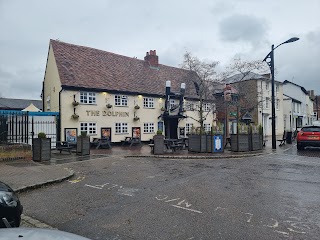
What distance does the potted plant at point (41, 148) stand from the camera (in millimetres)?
13219

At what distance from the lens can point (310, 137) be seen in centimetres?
1688

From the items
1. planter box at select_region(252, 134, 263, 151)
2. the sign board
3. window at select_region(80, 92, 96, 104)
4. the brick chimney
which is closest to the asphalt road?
the sign board

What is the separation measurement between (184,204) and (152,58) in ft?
90.1

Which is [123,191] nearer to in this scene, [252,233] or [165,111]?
[252,233]

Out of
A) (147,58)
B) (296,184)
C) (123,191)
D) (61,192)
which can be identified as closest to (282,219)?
(296,184)

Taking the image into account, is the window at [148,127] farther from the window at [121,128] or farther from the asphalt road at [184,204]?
the asphalt road at [184,204]

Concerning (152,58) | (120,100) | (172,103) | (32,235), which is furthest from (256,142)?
(152,58)

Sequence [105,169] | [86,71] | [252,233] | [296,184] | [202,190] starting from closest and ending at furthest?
[252,233] → [202,190] → [296,184] → [105,169] → [86,71]

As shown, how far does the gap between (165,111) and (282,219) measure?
23.4m

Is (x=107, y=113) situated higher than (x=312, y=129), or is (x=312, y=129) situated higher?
(x=107, y=113)

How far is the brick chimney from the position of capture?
31.9 m

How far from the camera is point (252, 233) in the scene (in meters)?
4.45

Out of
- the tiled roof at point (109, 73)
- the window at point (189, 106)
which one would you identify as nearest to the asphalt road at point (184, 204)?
the tiled roof at point (109, 73)

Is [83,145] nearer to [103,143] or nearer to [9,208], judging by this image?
[103,143]
